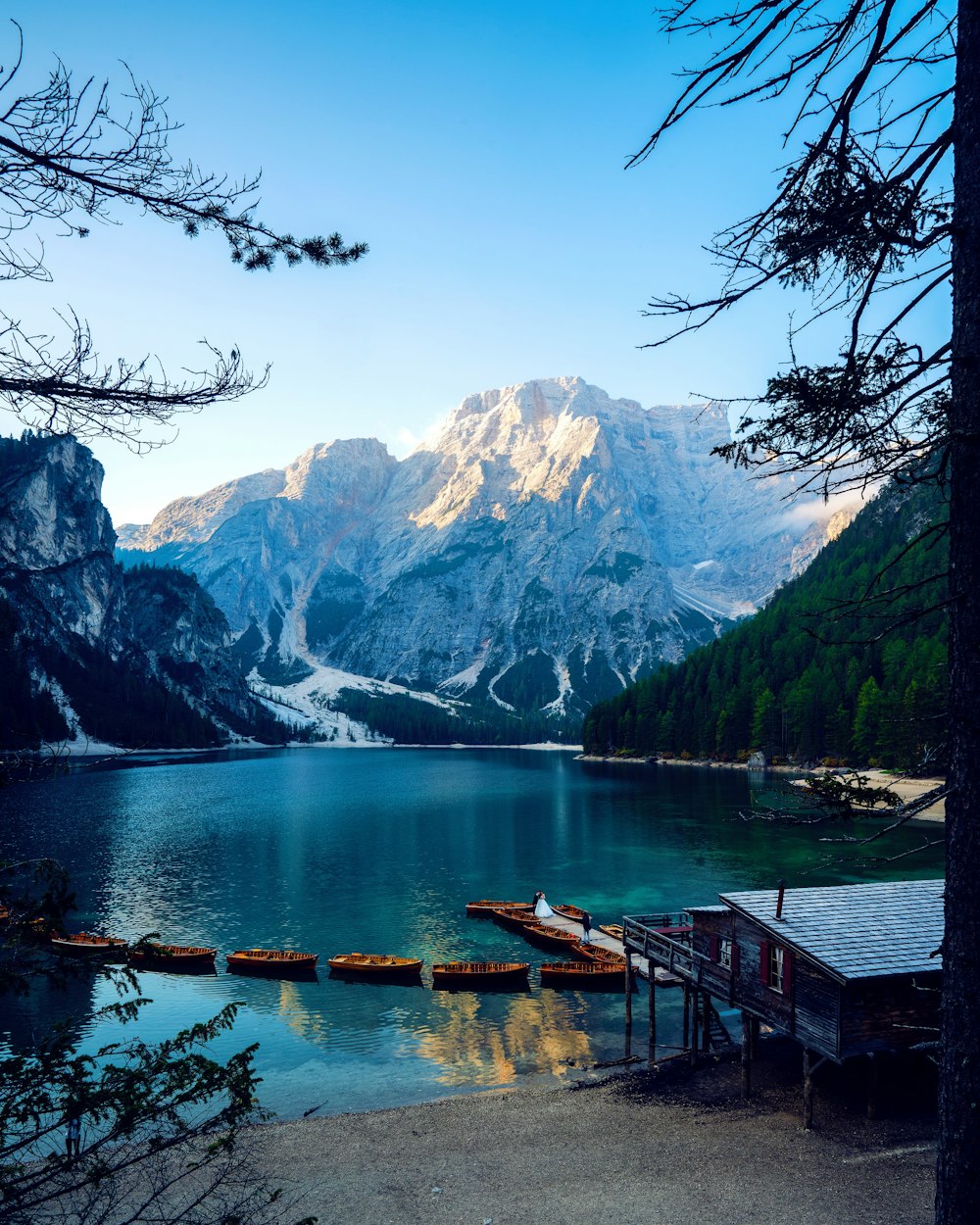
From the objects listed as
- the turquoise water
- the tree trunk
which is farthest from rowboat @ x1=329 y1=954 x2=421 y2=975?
the tree trunk

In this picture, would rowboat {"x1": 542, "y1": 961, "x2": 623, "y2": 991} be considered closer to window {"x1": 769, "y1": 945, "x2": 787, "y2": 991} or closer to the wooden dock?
the wooden dock

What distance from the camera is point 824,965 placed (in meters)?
27.8

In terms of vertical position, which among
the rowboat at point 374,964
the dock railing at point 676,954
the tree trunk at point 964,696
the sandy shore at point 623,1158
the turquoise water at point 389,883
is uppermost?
the tree trunk at point 964,696

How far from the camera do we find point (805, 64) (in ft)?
27.4

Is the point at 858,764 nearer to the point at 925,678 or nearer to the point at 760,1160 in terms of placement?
the point at 925,678

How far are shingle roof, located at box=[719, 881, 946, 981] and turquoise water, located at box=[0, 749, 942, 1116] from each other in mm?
3798

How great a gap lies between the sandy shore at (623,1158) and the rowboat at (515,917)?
2478 centimetres

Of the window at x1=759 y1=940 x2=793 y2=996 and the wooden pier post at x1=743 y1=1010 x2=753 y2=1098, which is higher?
the window at x1=759 y1=940 x2=793 y2=996

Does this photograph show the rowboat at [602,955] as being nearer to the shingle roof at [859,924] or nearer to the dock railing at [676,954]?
the dock railing at [676,954]

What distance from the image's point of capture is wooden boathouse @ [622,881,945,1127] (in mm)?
28047

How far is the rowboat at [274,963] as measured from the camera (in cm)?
5059

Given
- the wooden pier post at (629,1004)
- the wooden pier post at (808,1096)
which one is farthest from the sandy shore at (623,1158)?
the wooden pier post at (629,1004)

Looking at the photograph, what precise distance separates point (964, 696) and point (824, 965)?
2375 cm

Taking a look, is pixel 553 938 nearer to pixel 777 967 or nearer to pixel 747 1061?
pixel 747 1061
